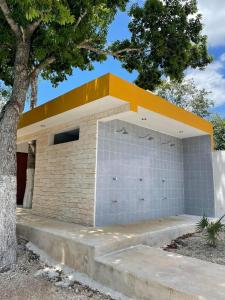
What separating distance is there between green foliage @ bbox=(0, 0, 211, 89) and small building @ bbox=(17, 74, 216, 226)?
1.34 m

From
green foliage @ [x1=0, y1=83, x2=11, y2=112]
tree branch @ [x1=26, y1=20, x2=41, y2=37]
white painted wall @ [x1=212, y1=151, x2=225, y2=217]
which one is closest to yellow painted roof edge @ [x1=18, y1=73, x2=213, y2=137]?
green foliage @ [x1=0, y1=83, x2=11, y2=112]

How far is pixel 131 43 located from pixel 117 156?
13.8ft

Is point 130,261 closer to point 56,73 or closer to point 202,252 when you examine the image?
point 202,252

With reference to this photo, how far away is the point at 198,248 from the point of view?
6156 millimetres

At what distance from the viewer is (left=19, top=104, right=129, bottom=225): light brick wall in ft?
24.2

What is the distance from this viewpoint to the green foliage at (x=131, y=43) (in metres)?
6.80

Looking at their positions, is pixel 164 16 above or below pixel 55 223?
above

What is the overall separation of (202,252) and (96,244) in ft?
8.35

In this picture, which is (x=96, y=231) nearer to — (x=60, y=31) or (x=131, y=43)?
(x=60, y=31)

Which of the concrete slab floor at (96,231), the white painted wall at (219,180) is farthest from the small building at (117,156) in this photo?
the concrete slab floor at (96,231)

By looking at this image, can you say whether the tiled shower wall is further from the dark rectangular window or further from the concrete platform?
the dark rectangular window

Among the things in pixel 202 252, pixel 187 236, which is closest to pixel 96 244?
pixel 202 252

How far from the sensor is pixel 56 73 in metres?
8.98

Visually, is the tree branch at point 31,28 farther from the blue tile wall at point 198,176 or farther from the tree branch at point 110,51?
the blue tile wall at point 198,176
